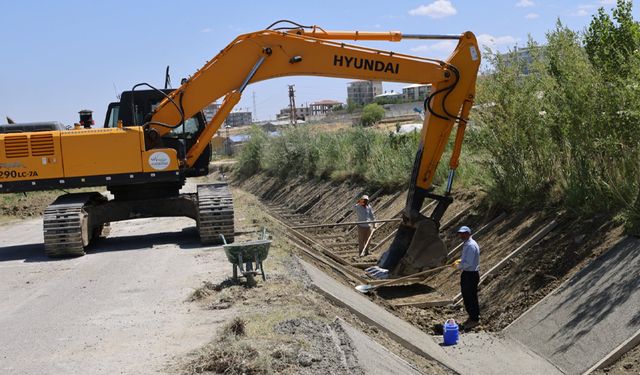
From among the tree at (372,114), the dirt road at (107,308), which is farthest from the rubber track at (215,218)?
the tree at (372,114)

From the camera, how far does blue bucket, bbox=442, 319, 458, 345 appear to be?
11.5 meters

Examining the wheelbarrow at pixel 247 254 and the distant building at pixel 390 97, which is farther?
the distant building at pixel 390 97

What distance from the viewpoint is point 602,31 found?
1420 centimetres

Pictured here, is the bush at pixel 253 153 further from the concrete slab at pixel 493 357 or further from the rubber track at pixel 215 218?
the concrete slab at pixel 493 357

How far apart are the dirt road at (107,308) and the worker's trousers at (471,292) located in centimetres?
392

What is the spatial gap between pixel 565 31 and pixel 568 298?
19.2 ft

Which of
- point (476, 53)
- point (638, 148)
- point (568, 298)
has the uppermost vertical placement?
point (476, 53)

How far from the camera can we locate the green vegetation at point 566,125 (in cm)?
1239

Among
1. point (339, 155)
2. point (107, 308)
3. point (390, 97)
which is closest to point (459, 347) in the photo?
point (107, 308)

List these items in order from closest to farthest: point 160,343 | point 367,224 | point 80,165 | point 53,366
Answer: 1. point 53,366
2. point 160,343
3. point 80,165
4. point 367,224

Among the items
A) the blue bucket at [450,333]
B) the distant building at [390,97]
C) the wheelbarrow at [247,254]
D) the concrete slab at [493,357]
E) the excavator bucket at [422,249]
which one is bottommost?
the concrete slab at [493,357]

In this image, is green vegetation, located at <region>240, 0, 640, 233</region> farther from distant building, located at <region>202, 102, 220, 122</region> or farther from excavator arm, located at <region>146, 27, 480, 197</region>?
distant building, located at <region>202, 102, 220, 122</region>

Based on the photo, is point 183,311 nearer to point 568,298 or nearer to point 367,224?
point 568,298

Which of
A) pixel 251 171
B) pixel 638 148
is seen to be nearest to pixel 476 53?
pixel 638 148
